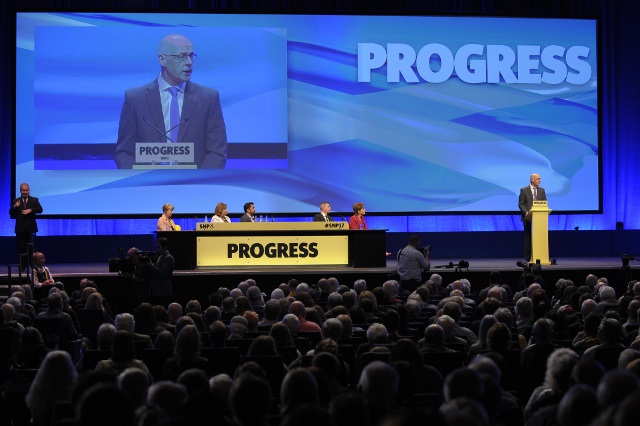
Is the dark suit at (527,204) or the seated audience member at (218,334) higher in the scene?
the dark suit at (527,204)

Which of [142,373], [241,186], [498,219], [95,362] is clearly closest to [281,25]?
[241,186]

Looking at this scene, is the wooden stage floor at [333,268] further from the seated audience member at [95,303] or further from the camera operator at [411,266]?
the seated audience member at [95,303]

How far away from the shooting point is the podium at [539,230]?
1385cm

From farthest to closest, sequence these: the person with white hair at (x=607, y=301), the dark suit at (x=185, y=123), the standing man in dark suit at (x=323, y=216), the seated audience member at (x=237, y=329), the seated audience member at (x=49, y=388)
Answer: the dark suit at (x=185, y=123), the standing man in dark suit at (x=323, y=216), the person with white hair at (x=607, y=301), the seated audience member at (x=237, y=329), the seated audience member at (x=49, y=388)

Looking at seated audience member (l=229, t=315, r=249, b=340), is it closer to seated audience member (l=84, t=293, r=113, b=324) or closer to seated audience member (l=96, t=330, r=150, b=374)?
seated audience member (l=96, t=330, r=150, b=374)

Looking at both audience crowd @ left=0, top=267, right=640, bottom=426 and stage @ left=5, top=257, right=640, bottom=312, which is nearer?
audience crowd @ left=0, top=267, right=640, bottom=426

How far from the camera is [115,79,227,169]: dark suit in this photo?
16.0m

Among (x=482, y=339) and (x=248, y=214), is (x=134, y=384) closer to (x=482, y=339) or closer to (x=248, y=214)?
(x=482, y=339)

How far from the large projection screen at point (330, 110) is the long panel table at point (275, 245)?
321 cm

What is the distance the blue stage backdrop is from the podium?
2.85 metres

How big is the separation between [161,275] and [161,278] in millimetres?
51

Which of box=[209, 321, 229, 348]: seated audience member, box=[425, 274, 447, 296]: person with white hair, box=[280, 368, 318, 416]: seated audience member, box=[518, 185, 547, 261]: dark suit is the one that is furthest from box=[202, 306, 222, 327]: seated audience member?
box=[518, 185, 547, 261]: dark suit

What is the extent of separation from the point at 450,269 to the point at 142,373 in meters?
10.3

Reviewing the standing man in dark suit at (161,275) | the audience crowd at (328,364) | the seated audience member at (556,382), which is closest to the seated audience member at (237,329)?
the audience crowd at (328,364)
